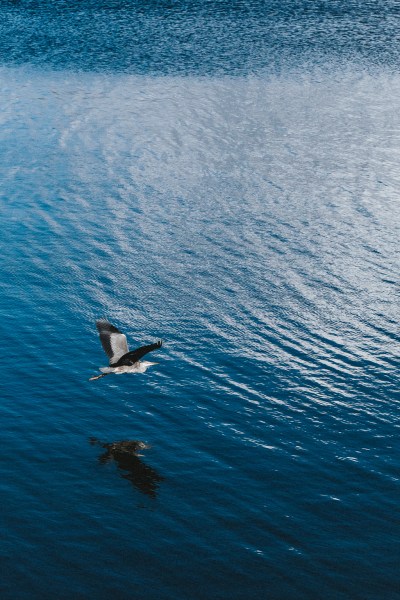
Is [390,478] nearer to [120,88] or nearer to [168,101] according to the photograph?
[168,101]

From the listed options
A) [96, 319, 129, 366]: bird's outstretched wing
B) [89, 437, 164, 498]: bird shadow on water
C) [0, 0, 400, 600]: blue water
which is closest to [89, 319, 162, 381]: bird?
[96, 319, 129, 366]: bird's outstretched wing

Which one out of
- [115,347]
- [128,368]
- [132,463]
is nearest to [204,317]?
[128,368]

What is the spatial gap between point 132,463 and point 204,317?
1067 cm

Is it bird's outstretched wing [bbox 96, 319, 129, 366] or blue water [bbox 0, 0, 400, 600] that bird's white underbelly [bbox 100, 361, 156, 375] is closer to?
bird's outstretched wing [bbox 96, 319, 129, 366]

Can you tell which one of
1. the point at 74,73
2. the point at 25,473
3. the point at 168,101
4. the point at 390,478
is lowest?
Answer: the point at 25,473

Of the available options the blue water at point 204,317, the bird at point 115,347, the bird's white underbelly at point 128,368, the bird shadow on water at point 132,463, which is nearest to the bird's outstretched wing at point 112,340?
the bird at point 115,347

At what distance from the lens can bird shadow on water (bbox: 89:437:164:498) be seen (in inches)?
970

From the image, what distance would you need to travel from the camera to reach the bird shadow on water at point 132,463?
80.8 ft

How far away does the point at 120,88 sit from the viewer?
67.8 m

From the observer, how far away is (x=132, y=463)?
83.4ft

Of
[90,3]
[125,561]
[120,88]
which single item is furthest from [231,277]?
[90,3]

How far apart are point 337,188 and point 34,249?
61.9ft

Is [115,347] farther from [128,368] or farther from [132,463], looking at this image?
[132,463]

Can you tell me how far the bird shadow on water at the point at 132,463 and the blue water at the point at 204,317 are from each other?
0.13 m
